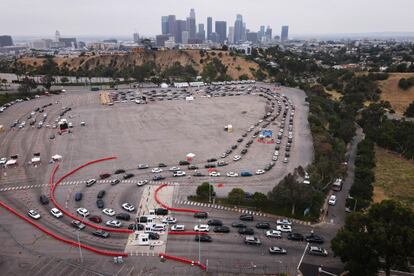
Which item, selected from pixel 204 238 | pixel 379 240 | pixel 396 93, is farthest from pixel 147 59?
pixel 379 240

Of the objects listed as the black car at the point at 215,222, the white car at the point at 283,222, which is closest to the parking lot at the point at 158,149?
the black car at the point at 215,222

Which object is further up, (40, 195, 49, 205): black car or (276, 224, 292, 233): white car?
(40, 195, 49, 205): black car

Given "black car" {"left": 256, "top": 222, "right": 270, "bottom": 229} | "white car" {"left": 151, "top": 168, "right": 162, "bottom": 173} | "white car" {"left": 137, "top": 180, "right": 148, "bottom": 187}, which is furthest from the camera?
"white car" {"left": 151, "top": 168, "right": 162, "bottom": 173}

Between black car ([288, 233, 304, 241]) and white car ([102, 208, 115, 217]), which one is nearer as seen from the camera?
black car ([288, 233, 304, 241])

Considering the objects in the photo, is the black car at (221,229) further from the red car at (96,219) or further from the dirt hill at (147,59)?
the dirt hill at (147,59)

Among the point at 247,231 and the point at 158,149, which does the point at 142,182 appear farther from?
the point at 247,231

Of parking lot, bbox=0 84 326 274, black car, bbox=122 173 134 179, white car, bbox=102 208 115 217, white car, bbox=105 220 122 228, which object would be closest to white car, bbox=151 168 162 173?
parking lot, bbox=0 84 326 274

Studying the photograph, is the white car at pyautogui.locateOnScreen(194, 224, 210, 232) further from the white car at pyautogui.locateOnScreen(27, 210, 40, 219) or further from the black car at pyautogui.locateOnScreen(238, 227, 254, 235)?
the white car at pyautogui.locateOnScreen(27, 210, 40, 219)
